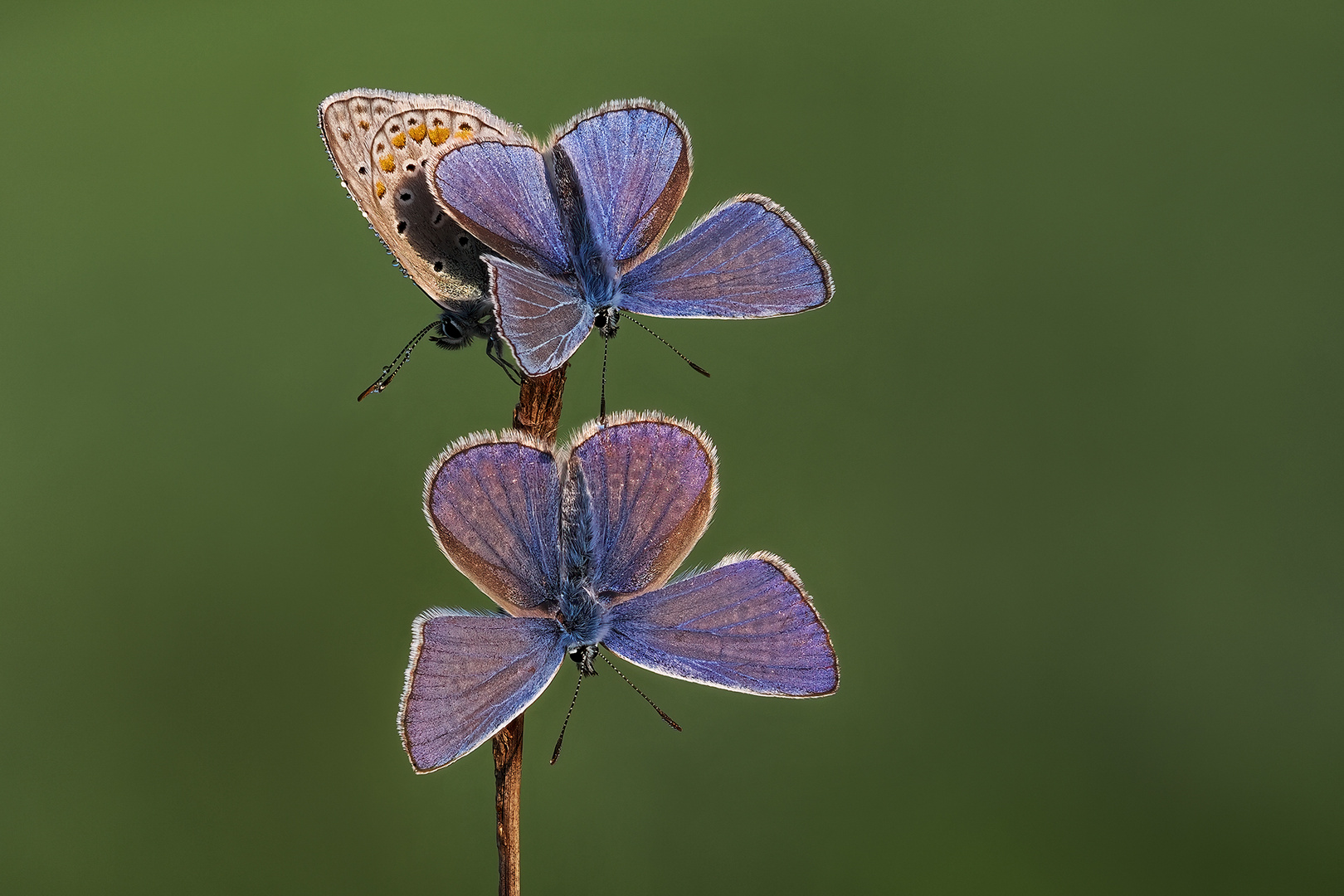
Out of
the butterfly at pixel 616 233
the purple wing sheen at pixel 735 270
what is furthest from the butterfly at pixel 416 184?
the purple wing sheen at pixel 735 270

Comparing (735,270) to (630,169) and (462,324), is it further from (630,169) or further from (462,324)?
(462,324)

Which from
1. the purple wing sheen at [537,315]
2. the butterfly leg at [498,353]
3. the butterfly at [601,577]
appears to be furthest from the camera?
the butterfly leg at [498,353]

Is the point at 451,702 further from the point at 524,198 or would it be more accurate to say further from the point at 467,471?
the point at 524,198

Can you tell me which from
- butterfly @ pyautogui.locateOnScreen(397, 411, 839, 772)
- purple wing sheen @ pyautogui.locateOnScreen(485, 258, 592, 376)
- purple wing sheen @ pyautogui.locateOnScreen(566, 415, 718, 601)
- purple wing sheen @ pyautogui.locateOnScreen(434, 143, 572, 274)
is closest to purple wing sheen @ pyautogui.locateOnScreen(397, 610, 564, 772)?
butterfly @ pyautogui.locateOnScreen(397, 411, 839, 772)

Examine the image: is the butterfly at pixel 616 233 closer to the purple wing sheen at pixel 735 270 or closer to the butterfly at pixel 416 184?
the purple wing sheen at pixel 735 270

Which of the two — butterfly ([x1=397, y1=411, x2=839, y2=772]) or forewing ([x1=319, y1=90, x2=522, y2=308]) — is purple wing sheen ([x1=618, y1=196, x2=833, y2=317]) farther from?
forewing ([x1=319, y1=90, x2=522, y2=308])

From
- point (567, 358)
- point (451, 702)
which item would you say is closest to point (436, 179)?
point (567, 358)
